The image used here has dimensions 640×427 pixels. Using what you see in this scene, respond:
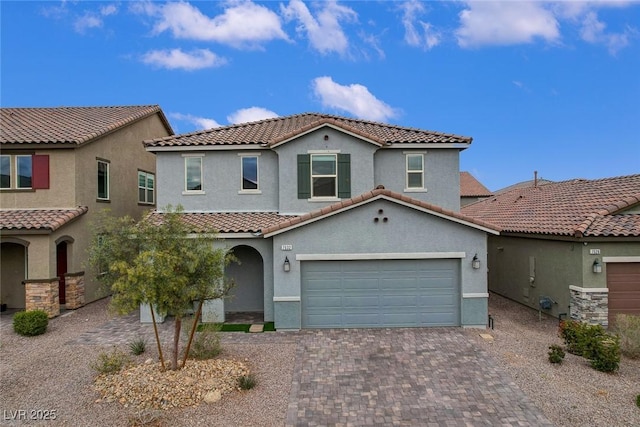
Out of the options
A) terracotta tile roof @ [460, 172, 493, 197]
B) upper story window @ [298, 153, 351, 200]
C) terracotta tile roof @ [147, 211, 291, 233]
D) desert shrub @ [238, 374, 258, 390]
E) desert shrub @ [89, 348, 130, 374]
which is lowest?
desert shrub @ [238, 374, 258, 390]

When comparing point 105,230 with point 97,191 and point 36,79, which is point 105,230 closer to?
point 97,191

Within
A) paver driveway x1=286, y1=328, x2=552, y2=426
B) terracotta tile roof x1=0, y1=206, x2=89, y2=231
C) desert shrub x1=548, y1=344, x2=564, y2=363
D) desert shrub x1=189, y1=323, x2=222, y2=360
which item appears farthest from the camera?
terracotta tile roof x1=0, y1=206, x2=89, y2=231

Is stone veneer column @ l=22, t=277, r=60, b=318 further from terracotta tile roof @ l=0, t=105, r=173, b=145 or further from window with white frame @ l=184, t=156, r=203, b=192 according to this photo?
window with white frame @ l=184, t=156, r=203, b=192

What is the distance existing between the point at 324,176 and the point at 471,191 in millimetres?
30529

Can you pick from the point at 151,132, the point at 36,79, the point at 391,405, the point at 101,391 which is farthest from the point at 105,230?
the point at 36,79

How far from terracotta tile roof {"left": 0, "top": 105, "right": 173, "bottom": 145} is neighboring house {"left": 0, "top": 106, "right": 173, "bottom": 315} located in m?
0.04

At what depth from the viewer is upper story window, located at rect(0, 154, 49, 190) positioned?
15930mm

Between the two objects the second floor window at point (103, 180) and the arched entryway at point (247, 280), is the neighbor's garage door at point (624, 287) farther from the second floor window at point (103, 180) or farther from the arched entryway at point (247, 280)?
the second floor window at point (103, 180)

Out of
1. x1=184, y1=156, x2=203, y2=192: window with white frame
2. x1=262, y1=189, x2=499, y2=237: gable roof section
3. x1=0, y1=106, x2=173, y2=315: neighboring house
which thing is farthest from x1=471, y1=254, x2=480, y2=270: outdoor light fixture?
x1=0, y1=106, x2=173, y2=315: neighboring house

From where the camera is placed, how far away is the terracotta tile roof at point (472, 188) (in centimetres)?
4062

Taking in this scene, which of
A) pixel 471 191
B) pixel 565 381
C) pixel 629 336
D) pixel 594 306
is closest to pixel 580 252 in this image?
pixel 594 306

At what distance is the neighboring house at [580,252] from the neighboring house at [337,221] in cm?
318

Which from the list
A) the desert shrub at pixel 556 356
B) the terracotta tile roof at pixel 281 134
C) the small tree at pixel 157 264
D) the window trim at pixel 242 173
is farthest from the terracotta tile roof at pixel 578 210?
the small tree at pixel 157 264

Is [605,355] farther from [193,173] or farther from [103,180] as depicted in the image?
[103,180]
